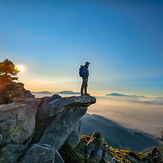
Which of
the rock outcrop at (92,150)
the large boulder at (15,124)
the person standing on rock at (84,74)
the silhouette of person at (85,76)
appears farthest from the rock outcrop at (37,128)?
the rock outcrop at (92,150)

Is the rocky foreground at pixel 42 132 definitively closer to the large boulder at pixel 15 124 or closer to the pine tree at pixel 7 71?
the large boulder at pixel 15 124

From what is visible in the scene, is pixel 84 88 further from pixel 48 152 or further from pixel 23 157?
pixel 23 157

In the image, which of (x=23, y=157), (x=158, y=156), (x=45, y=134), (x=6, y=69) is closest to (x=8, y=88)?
(x=6, y=69)

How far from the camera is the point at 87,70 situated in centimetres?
1833

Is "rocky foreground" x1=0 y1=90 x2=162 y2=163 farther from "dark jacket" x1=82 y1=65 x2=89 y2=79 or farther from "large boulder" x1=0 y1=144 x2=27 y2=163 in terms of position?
"dark jacket" x1=82 y1=65 x2=89 y2=79

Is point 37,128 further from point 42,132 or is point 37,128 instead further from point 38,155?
point 38,155

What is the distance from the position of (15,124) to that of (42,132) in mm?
4789

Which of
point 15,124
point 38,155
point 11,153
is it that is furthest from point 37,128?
point 38,155

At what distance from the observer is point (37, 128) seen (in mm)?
13953

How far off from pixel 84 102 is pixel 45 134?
7403mm

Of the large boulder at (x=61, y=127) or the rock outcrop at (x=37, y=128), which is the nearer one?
the rock outcrop at (x=37, y=128)

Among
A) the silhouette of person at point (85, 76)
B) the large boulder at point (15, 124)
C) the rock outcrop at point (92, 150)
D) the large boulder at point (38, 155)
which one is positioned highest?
the silhouette of person at point (85, 76)

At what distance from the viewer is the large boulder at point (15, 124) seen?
364 inches

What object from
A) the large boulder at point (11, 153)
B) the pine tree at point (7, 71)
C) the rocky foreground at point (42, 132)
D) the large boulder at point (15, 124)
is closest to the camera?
the large boulder at point (11, 153)
